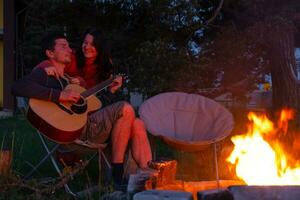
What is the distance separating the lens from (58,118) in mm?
3598

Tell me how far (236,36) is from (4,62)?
6321mm

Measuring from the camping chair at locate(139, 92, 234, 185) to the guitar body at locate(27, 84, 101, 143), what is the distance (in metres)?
0.66

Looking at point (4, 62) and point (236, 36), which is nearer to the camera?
point (236, 36)

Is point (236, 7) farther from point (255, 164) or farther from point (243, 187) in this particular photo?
point (243, 187)

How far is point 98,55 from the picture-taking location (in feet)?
13.8

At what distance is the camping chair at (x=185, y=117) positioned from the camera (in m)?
4.25

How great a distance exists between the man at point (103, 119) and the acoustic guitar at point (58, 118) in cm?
7

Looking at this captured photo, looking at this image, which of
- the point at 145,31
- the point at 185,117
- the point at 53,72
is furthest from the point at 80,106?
the point at 145,31

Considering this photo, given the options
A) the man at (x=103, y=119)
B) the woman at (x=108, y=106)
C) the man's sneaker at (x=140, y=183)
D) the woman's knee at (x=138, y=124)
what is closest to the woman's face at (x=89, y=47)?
the woman at (x=108, y=106)

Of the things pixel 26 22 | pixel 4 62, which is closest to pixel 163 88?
pixel 4 62

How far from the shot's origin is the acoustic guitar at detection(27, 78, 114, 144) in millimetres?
3535

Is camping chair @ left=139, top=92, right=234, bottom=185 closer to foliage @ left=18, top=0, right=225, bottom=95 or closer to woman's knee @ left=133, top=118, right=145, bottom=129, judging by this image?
woman's knee @ left=133, top=118, right=145, bottom=129

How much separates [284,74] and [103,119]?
4237mm

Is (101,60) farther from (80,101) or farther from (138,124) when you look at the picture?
(138,124)
